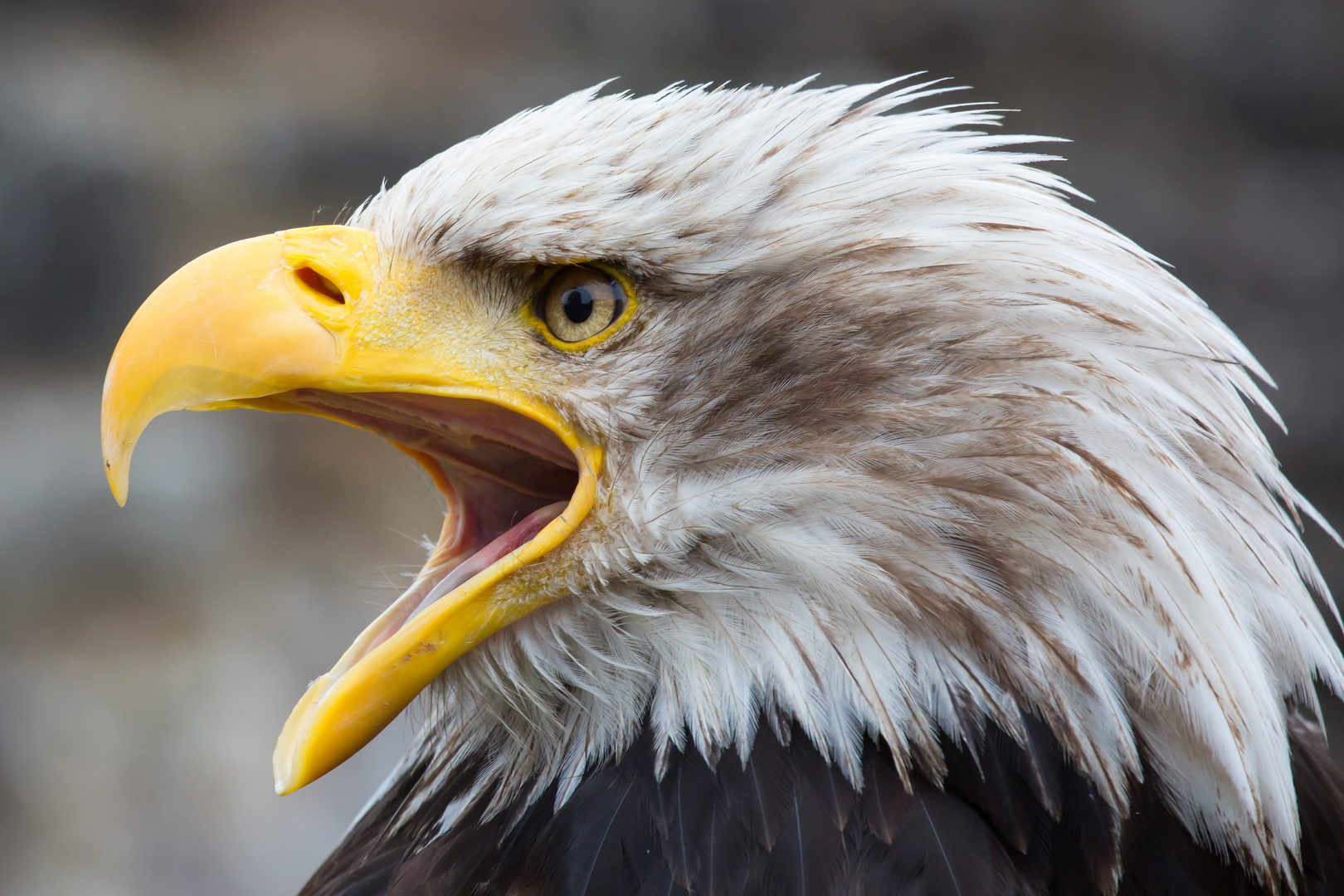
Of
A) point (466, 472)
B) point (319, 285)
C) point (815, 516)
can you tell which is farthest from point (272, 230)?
point (815, 516)

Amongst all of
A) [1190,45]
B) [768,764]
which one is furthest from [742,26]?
[768,764]

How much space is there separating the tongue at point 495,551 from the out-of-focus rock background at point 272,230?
2929 mm

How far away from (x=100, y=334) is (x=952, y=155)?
3.79 m

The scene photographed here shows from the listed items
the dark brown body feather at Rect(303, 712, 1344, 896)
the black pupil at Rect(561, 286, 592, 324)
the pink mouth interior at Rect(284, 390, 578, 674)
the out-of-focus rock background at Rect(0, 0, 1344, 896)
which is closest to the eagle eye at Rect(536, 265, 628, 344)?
the black pupil at Rect(561, 286, 592, 324)

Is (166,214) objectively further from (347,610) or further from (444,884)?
(444,884)

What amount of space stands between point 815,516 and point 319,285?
24.0 inches

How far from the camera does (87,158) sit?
13.5 ft

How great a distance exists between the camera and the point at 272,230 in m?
4.45

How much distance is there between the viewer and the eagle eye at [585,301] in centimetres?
124

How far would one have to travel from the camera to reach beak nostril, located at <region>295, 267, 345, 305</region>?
1.26 metres

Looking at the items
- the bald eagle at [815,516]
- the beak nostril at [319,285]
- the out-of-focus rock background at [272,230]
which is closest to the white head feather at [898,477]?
the bald eagle at [815,516]

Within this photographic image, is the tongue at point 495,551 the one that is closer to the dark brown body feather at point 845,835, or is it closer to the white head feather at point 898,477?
the white head feather at point 898,477

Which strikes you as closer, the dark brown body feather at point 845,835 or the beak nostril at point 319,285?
the dark brown body feather at point 845,835

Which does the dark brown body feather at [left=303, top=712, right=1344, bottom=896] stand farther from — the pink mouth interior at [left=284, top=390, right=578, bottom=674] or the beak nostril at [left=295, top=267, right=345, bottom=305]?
the beak nostril at [left=295, top=267, right=345, bottom=305]
